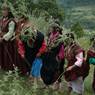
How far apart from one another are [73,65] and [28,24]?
4.23 ft

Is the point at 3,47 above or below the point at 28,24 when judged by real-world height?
below

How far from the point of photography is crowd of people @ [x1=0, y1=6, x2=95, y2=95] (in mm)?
9375

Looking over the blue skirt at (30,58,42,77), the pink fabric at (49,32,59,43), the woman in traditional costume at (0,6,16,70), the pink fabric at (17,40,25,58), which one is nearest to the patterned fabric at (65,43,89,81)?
the pink fabric at (49,32,59,43)

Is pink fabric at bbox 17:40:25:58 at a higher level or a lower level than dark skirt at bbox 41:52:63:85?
higher

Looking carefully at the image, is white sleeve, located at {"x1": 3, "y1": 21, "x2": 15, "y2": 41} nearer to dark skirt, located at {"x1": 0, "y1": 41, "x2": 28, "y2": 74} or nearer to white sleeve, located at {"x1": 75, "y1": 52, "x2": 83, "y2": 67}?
dark skirt, located at {"x1": 0, "y1": 41, "x2": 28, "y2": 74}

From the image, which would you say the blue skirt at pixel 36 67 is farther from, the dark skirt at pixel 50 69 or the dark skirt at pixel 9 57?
the dark skirt at pixel 9 57

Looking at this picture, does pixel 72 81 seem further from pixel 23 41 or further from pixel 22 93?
pixel 22 93

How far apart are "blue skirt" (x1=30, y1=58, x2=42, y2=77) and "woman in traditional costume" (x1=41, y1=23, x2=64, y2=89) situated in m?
0.11

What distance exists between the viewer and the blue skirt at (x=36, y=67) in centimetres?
1002

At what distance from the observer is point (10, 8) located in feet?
32.4

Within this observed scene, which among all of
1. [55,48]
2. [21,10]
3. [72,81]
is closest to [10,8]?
[21,10]

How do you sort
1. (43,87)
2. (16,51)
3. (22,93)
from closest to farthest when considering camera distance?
(22,93), (43,87), (16,51)

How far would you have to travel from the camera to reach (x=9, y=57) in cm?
1117

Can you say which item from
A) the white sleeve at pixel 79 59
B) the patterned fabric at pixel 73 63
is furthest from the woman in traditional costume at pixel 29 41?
the white sleeve at pixel 79 59
